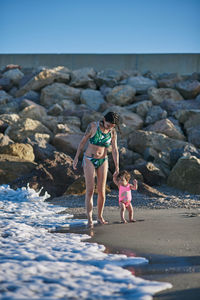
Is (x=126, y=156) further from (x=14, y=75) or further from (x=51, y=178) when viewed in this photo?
(x=14, y=75)

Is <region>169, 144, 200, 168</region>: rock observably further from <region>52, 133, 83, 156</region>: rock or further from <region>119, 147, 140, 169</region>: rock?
<region>52, 133, 83, 156</region>: rock

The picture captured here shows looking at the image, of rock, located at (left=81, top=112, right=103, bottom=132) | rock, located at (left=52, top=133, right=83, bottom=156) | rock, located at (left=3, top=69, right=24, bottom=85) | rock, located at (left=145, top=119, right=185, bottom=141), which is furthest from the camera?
rock, located at (left=3, top=69, right=24, bottom=85)

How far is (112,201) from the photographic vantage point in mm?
7938

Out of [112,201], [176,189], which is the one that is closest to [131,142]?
[176,189]

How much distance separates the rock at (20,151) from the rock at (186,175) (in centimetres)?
376

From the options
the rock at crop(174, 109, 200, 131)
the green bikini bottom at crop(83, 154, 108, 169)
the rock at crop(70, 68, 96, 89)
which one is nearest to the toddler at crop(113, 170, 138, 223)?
the green bikini bottom at crop(83, 154, 108, 169)

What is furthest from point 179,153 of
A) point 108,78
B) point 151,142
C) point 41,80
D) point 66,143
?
point 41,80

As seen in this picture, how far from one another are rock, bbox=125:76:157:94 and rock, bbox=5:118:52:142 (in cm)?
504

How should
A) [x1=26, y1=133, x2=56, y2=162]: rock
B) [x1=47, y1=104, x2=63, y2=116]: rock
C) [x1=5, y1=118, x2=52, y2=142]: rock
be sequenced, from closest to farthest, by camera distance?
[x1=26, y1=133, x2=56, y2=162]: rock, [x1=5, y1=118, x2=52, y2=142]: rock, [x1=47, y1=104, x2=63, y2=116]: rock

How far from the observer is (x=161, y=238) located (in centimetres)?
448

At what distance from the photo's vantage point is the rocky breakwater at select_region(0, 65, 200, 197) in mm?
9562

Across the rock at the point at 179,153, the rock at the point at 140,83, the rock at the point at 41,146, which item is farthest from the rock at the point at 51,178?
the rock at the point at 140,83

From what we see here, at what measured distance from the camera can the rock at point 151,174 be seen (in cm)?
983

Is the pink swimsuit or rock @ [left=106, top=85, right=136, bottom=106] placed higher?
rock @ [left=106, top=85, right=136, bottom=106]
